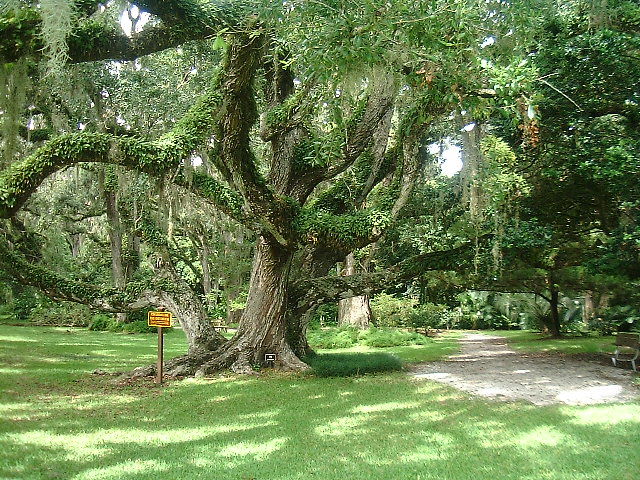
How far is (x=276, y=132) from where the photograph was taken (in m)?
9.30

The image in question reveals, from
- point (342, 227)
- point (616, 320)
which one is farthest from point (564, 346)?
point (342, 227)

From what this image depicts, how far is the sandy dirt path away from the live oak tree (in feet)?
Result: 6.82

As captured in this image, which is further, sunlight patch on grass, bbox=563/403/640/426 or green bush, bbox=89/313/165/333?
green bush, bbox=89/313/165/333

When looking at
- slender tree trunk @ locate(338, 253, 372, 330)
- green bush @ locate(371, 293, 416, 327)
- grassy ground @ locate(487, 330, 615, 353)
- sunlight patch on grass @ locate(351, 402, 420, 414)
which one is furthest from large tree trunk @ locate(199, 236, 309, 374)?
green bush @ locate(371, 293, 416, 327)

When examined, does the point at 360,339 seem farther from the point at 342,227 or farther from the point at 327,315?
the point at 327,315

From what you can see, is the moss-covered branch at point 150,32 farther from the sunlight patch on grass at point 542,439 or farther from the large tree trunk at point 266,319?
the sunlight patch on grass at point 542,439

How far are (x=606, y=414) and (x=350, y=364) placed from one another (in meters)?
4.44

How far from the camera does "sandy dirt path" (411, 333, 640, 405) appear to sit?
7.43 m

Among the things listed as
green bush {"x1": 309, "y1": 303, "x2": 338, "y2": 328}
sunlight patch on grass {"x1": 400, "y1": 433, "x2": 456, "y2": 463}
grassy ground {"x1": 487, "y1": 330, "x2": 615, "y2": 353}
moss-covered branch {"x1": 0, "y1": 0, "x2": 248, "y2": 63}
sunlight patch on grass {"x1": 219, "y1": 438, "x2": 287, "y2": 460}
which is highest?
moss-covered branch {"x1": 0, "y1": 0, "x2": 248, "y2": 63}

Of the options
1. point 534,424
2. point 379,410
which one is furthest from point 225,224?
point 534,424

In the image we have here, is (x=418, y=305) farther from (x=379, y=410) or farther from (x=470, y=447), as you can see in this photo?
(x=470, y=447)

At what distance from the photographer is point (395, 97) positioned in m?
9.18

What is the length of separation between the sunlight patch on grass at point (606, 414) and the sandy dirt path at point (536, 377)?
1.36 ft

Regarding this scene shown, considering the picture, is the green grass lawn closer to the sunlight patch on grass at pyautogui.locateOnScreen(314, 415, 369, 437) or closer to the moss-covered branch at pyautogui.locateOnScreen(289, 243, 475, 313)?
the sunlight patch on grass at pyautogui.locateOnScreen(314, 415, 369, 437)
